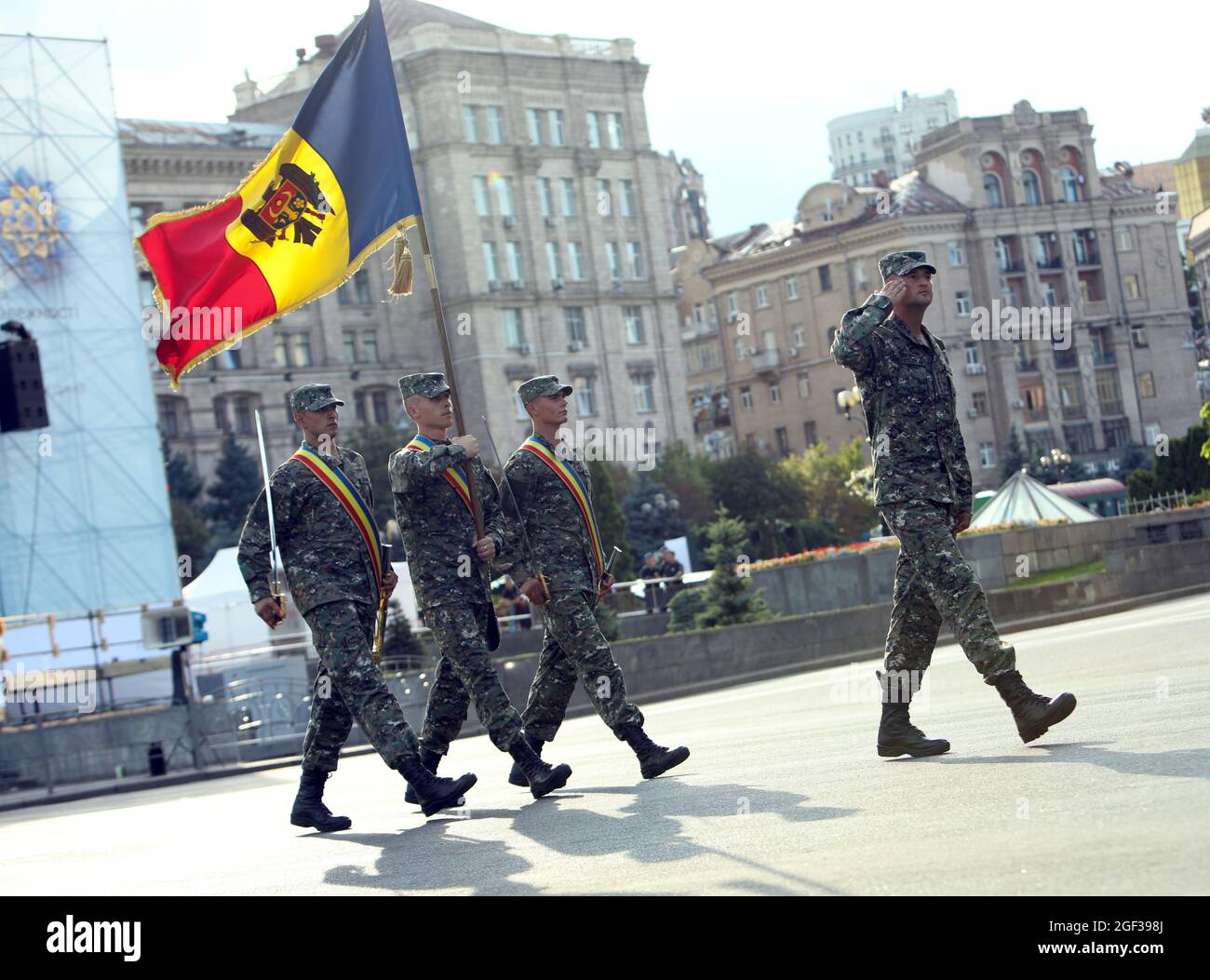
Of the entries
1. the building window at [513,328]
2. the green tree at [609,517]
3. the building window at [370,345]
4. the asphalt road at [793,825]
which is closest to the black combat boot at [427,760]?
the asphalt road at [793,825]

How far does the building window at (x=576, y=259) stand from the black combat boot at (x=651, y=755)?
279 feet

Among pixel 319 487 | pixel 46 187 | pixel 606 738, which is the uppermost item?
pixel 46 187

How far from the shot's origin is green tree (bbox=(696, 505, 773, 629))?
26.2 meters

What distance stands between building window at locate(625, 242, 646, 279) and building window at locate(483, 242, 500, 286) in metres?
8.81

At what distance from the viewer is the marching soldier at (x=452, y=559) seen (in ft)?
30.9

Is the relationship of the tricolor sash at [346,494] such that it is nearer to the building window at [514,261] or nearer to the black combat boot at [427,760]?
the black combat boot at [427,760]

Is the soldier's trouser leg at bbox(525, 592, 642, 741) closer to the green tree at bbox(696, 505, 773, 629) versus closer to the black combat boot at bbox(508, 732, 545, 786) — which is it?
the black combat boot at bbox(508, 732, 545, 786)

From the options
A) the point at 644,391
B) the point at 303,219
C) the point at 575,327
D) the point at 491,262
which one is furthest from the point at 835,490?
the point at 303,219

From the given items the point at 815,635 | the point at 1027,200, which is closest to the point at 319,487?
the point at 815,635

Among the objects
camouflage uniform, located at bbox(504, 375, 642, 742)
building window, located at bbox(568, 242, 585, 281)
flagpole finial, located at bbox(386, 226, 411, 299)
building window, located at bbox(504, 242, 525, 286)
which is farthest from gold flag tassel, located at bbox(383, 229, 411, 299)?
building window, located at bbox(568, 242, 585, 281)

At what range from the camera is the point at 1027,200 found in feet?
320
